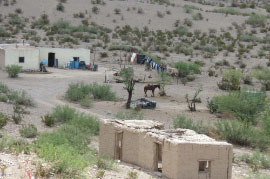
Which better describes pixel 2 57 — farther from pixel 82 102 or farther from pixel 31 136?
pixel 31 136

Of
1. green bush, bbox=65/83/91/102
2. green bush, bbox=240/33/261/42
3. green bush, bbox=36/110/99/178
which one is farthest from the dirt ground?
green bush, bbox=240/33/261/42

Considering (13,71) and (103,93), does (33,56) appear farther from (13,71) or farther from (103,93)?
(103,93)

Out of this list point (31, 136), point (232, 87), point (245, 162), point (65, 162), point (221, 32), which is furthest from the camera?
point (221, 32)

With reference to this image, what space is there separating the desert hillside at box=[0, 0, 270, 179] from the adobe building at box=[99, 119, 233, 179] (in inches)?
24.7

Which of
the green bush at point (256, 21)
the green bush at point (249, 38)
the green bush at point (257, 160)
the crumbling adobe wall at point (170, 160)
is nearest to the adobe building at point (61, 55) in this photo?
the green bush at point (249, 38)

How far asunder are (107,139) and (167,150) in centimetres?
342

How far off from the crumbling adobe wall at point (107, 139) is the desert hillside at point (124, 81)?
0.59m

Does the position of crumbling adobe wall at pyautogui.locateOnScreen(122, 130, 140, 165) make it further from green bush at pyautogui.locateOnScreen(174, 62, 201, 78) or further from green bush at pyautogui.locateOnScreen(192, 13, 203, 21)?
green bush at pyautogui.locateOnScreen(192, 13, 203, 21)

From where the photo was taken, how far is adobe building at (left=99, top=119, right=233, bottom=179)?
13.8m

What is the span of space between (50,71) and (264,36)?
116 feet

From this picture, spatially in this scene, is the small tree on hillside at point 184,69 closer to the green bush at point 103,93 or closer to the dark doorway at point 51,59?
the dark doorway at point 51,59

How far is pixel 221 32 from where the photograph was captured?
69625 millimetres

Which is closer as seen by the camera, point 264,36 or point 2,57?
point 2,57

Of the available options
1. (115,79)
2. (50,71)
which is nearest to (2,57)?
(50,71)
